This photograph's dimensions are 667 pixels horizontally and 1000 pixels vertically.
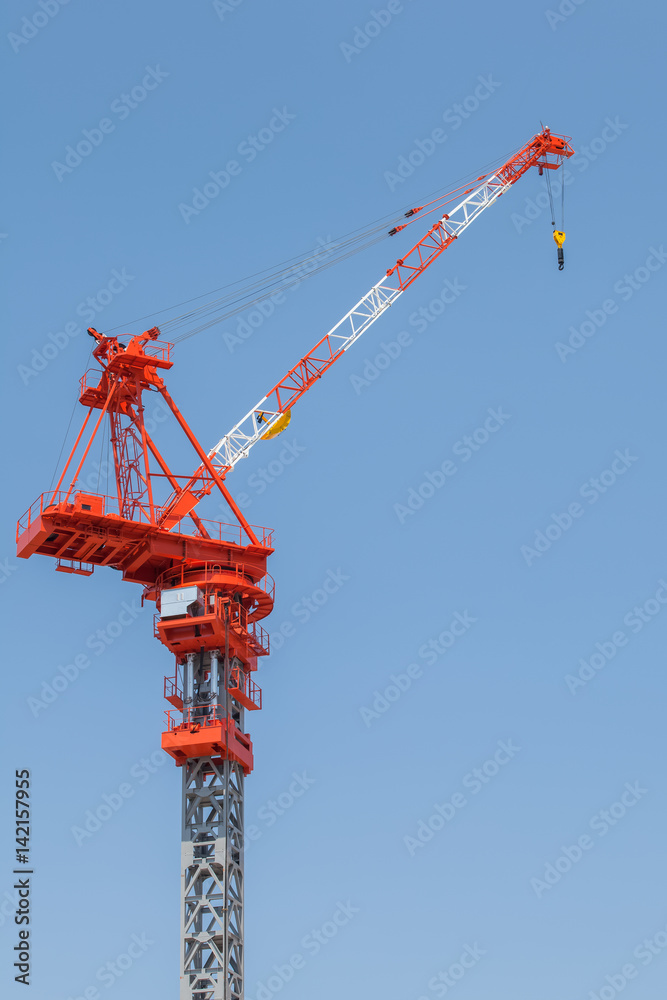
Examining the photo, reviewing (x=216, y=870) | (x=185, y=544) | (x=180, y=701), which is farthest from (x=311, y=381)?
(x=216, y=870)

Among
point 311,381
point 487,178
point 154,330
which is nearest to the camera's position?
point 154,330

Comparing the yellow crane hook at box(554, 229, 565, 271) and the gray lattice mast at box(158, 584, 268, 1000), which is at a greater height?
the yellow crane hook at box(554, 229, 565, 271)

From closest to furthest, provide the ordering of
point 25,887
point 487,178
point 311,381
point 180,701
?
point 25,887
point 180,701
point 311,381
point 487,178

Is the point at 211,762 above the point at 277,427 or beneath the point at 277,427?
beneath

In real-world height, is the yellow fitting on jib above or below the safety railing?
above

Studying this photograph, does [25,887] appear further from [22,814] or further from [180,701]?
[180,701]

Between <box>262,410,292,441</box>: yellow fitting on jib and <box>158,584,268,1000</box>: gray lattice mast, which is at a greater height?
<box>262,410,292,441</box>: yellow fitting on jib

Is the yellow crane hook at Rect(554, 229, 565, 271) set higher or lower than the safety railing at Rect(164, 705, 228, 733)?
higher

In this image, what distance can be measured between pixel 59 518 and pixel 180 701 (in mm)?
9853

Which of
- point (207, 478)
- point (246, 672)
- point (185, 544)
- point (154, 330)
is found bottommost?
point (246, 672)

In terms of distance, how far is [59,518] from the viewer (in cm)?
7069

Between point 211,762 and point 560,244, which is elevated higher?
point 560,244

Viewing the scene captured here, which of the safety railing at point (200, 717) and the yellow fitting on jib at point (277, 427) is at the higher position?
the yellow fitting on jib at point (277, 427)

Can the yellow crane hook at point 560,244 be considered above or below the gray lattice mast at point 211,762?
above
